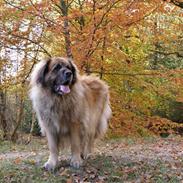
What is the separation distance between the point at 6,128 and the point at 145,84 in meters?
5.05

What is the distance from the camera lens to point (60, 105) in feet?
18.3

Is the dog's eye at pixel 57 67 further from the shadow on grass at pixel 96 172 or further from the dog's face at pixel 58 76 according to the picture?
the shadow on grass at pixel 96 172

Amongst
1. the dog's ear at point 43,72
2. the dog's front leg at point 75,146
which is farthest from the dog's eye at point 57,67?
the dog's front leg at point 75,146

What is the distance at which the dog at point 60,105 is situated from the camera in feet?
18.2

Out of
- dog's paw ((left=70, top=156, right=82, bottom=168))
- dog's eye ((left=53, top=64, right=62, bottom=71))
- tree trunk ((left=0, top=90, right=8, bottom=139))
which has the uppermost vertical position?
dog's eye ((left=53, top=64, right=62, bottom=71))

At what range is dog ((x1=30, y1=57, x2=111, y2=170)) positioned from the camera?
5.56 metres

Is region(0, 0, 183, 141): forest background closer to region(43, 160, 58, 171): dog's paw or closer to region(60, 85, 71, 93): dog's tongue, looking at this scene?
region(60, 85, 71, 93): dog's tongue

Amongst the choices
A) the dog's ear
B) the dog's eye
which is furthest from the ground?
the dog's eye

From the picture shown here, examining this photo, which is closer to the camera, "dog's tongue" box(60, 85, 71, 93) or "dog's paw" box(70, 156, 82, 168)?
"dog's tongue" box(60, 85, 71, 93)

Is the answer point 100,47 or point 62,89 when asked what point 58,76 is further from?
point 100,47

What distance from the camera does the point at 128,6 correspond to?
9.76 meters

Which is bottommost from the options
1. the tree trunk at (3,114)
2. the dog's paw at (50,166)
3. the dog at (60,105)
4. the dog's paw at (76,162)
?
the tree trunk at (3,114)

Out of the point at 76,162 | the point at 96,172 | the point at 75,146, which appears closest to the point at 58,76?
the point at 75,146

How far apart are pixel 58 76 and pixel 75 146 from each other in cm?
103
